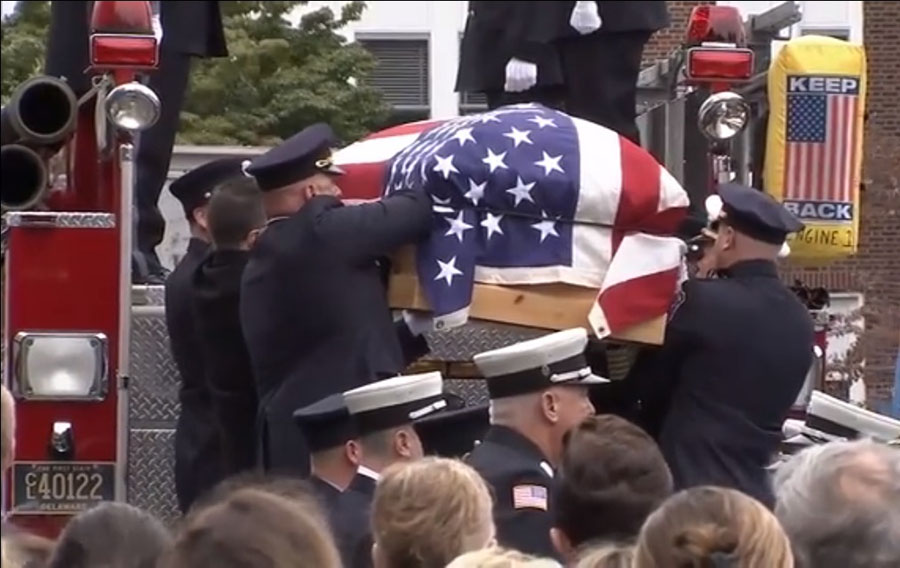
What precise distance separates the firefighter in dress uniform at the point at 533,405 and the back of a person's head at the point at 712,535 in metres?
1.29

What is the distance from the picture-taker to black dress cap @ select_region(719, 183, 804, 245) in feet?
16.9

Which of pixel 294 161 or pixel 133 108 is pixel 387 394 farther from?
pixel 133 108

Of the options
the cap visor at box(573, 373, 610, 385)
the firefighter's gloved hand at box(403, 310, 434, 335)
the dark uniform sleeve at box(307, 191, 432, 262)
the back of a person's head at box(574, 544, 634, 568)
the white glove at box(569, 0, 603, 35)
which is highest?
the white glove at box(569, 0, 603, 35)

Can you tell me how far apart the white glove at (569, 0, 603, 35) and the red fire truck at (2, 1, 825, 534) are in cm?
54

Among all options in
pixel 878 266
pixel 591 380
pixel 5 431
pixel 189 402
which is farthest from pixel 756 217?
pixel 878 266

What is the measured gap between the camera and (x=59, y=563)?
3.59 metres

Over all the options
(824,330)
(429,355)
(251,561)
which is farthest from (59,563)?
(824,330)

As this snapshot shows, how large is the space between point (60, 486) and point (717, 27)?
87.9 inches

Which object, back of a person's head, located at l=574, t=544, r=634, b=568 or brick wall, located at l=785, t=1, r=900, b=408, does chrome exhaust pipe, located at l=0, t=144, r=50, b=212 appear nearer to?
brick wall, located at l=785, t=1, r=900, b=408

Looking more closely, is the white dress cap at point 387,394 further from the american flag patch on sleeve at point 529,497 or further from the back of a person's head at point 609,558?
the back of a person's head at point 609,558

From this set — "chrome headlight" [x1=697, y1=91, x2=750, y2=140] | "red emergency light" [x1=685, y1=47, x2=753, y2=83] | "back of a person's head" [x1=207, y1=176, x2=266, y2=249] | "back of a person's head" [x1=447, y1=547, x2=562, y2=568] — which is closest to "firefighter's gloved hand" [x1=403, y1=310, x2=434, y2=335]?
"back of a person's head" [x1=207, y1=176, x2=266, y2=249]

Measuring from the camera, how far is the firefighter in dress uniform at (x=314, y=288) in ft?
15.9

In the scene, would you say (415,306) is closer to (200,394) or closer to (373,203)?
(373,203)

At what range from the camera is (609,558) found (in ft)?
11.4
